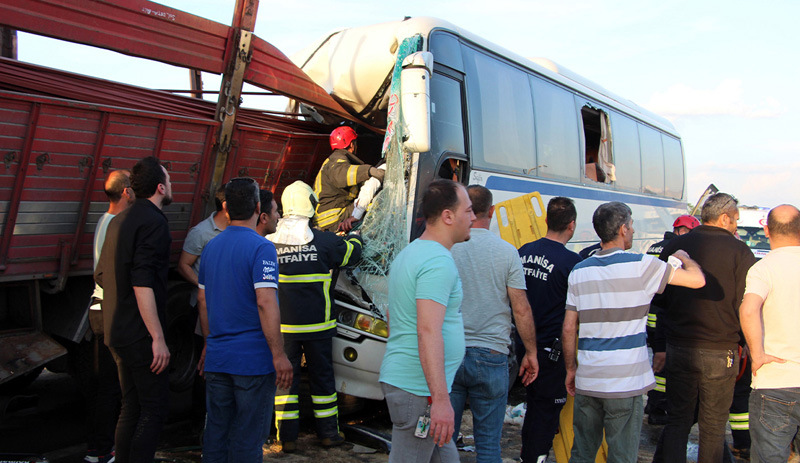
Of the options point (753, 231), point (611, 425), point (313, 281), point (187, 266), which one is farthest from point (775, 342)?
point (753, 231)

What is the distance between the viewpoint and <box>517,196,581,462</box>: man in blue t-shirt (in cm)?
396

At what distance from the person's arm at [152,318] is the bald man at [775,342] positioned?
332 cm

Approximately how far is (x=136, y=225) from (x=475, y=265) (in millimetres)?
1926

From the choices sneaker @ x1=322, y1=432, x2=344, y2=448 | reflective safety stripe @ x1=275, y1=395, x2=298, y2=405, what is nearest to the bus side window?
sneaker @ x1=322, y1=432, x2=344, y2=448

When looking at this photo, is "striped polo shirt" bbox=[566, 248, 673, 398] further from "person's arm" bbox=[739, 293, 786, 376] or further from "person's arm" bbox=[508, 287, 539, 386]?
"person's arm" bbox=[739, 293, 786, 376]

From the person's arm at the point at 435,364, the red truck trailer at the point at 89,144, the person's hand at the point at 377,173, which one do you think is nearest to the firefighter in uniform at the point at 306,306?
the person's hand at the point at 377,173

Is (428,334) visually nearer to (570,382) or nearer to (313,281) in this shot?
(570,382)

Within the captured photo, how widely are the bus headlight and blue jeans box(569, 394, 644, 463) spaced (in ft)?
5.41

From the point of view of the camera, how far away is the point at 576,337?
3.73 m

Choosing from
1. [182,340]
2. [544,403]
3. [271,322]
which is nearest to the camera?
[271,322]

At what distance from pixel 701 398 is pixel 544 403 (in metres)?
0.97

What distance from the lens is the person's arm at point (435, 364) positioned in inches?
96.0

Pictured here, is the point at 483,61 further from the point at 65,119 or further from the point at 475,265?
the point at 65,119

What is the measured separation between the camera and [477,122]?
602cm
